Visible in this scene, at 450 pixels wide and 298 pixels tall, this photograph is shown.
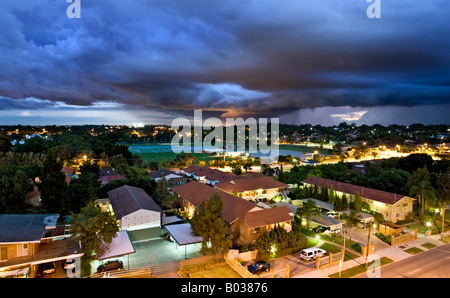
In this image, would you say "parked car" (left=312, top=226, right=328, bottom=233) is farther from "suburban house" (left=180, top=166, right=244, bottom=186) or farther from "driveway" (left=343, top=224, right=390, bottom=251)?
"suburban house" (left=180, top=166, right=244, bottom=186)

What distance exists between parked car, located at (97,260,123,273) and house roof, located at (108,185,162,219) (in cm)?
738

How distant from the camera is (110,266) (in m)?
18.4

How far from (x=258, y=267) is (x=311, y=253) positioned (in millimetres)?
4969

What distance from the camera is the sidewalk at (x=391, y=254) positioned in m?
19.2

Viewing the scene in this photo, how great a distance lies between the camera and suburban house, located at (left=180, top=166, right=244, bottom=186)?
45806 millimetres

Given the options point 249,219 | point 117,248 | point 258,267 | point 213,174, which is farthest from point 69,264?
point 213,174

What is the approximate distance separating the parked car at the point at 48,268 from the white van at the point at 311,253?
1796cm

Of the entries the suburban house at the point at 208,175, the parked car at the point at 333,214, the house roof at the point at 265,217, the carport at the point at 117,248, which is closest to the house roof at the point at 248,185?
the suburban house at the point at 208,175

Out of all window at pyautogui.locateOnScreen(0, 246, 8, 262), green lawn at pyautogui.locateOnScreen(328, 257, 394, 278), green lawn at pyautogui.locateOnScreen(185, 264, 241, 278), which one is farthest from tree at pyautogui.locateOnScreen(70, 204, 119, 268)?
green lawn at pyautogui.locateOnScreen(328, 257, 394, 278)

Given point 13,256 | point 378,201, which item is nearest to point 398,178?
point 378,201

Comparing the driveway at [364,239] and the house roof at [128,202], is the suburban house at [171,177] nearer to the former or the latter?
the house roof at [128,202]

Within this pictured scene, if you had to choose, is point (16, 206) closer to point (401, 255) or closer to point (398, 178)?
point (401, 255)

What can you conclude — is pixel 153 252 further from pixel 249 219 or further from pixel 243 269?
pixel 249 219
